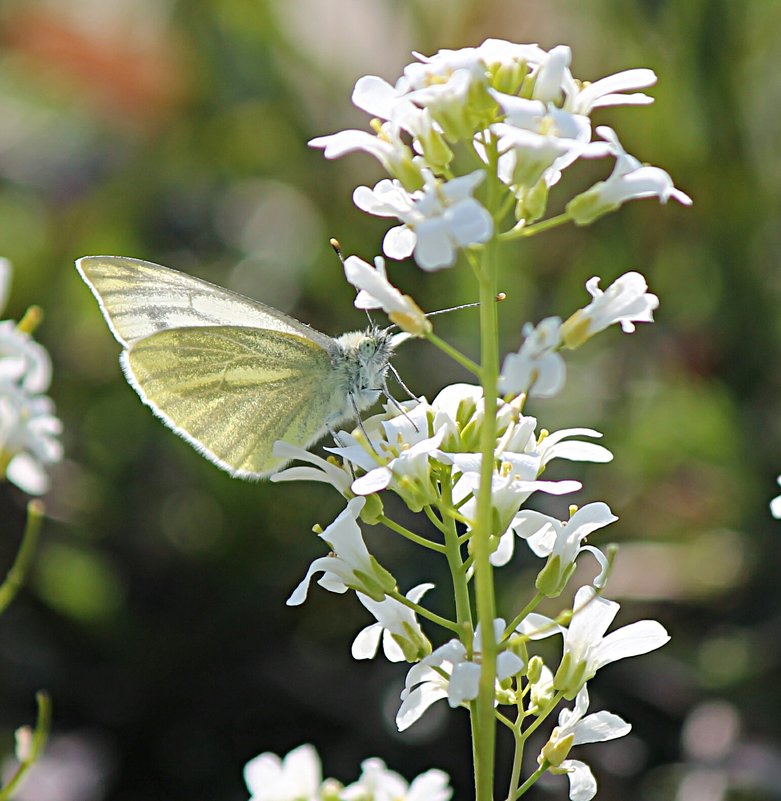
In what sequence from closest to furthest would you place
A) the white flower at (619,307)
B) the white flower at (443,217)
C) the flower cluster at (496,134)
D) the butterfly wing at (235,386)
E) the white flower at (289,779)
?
the white flower at (289,779), the white flower at (443,217), the flower cluster at (496,134), the white flower at (619,307), the butterfly wing at (235,386)

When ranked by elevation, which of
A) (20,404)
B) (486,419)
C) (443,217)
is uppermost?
(443,217)

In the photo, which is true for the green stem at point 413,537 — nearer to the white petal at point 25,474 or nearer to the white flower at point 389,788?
the white flower at point 389,788

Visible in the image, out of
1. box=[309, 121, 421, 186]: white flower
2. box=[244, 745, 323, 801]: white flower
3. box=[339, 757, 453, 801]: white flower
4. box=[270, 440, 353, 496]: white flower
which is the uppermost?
box=[309, 121, 421, 186]: white flower

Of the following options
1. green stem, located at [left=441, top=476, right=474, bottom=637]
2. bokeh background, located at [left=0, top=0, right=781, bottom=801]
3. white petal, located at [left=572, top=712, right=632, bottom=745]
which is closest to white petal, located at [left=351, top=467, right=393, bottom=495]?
green stem, located at [left=441, top=476, right=474, bottom=637]

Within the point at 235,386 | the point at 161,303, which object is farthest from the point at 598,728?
the point at 161,303

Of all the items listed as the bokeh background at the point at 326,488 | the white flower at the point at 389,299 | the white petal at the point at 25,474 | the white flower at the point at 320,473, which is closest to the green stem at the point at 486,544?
the white flower at the point at 389,299

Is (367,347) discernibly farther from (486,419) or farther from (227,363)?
(486,419)

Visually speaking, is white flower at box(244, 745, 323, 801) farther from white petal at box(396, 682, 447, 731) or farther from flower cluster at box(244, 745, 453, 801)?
white petal at box(396, 682, 447, 731)
